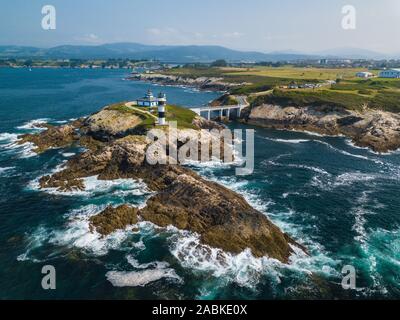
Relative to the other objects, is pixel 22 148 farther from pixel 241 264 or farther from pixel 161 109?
pixel 241 264

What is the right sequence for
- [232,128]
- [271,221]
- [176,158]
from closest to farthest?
[271,221] < [176,158] < [232,128]

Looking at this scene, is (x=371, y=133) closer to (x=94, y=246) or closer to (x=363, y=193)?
(x=363, y=193)

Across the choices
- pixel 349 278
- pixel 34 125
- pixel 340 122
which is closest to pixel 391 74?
pixel 340 122

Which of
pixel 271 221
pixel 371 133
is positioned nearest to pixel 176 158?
pixel 271 221

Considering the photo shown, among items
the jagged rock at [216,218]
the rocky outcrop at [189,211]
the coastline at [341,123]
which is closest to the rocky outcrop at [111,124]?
the rocky outcrop at [189,211]

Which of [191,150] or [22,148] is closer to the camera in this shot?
[191,150]

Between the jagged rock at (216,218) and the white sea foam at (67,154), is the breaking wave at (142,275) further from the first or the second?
the white sea foam at (67,154)

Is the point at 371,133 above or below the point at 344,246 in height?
above

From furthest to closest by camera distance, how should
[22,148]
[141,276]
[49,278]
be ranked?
[22,148] < [141,276] < [49,278]
